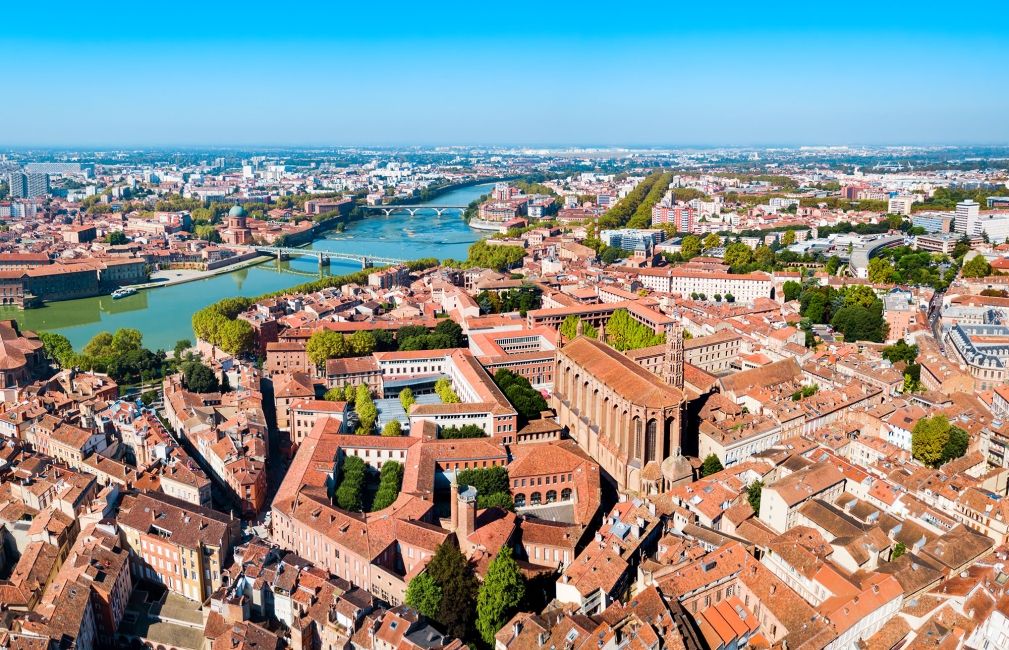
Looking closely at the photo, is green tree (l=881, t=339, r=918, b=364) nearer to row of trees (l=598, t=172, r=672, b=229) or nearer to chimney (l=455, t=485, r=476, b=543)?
chimney (l=455, t=485, r=476, b=543)

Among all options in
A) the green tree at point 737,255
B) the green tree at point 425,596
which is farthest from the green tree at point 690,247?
the green tree at point 425,596

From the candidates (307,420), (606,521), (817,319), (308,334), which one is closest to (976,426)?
(606,521)

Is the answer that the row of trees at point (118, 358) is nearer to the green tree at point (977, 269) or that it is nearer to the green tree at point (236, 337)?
the green tree at point (236, 337)

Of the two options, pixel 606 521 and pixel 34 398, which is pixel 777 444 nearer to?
pixel 606 521

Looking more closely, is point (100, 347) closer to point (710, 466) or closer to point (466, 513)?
point (466, 513)

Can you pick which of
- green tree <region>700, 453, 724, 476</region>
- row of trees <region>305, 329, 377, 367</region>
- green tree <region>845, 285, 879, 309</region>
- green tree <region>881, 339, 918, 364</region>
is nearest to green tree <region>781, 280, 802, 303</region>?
green tree <region>845, 285, 879, 309</region>

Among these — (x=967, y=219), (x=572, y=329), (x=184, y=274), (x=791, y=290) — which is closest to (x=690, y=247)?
(x=791, y=290)

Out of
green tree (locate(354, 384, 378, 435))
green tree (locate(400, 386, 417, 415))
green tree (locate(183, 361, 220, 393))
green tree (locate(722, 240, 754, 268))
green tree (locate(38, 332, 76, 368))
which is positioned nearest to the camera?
green tree (locate(354, 384, 378, 435))
